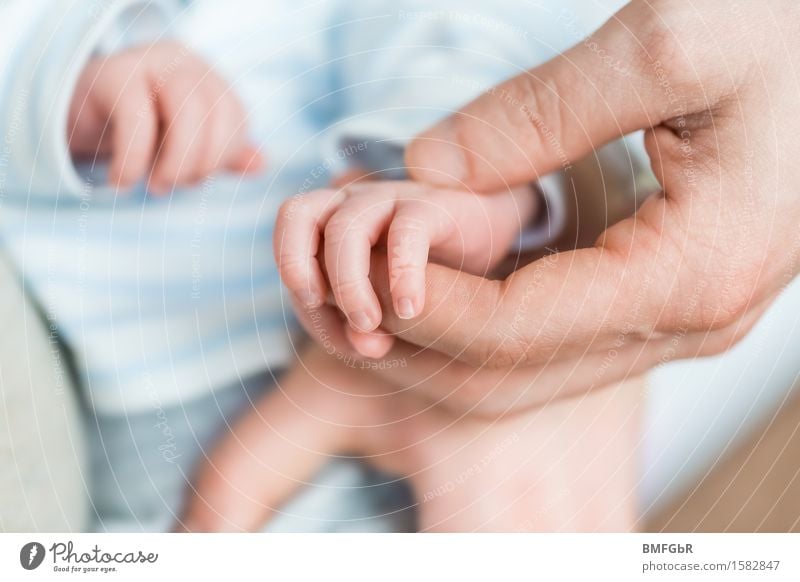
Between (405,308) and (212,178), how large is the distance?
6.7 inches

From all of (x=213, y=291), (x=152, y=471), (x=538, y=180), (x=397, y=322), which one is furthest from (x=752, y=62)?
(x=152, y=471)

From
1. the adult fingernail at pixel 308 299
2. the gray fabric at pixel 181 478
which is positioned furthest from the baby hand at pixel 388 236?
the gray fabric at pixel 181 478

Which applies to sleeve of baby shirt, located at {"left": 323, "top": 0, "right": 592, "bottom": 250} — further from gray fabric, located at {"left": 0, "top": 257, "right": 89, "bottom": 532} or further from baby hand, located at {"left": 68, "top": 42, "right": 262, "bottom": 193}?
gray fabric, located at {"left": 0, "top": 257, "right": 89, "bottom": 532}

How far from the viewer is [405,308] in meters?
0.51

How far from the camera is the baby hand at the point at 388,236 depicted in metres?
0.50

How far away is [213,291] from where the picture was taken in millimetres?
576

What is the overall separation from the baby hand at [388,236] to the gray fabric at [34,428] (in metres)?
0.19

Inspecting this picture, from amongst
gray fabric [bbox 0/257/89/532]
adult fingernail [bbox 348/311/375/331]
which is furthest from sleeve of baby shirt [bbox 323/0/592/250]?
gray fabric [bbox 0/257/89/532]

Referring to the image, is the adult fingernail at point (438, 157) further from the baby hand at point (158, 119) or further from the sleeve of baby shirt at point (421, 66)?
the baby hand at point (158, 119)

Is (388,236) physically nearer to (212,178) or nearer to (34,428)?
(212,178)

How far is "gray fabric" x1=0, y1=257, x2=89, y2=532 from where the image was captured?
560 millimetres

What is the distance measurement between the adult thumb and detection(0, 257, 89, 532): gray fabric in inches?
11.4

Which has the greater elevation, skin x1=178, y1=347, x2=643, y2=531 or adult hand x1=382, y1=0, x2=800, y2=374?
adult hand x1=382, y1=0, x2=800, y2=374
